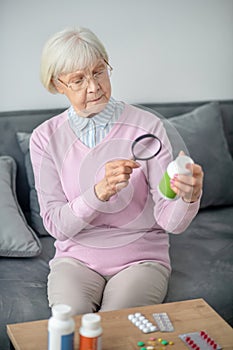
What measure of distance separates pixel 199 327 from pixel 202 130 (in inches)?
47.6

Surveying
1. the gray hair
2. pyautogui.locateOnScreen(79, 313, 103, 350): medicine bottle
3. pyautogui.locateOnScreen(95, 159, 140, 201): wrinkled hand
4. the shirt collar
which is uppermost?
the gray hair

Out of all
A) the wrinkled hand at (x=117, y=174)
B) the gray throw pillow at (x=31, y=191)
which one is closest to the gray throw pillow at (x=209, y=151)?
the gray throw pillow at (x=31, y=191)

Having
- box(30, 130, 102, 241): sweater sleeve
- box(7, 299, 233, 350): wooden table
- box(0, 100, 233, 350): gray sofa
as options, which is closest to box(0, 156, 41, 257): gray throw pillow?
box(0, 100, 233, 350): gray sofa

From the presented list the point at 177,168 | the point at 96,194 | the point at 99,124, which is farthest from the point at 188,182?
the point at 99,124

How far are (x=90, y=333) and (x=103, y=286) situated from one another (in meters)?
0.56

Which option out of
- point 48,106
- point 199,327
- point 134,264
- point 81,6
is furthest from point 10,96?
point 199,327

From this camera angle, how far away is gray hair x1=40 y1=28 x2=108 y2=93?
2096 millimetres

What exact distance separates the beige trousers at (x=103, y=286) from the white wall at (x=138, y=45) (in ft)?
3.02

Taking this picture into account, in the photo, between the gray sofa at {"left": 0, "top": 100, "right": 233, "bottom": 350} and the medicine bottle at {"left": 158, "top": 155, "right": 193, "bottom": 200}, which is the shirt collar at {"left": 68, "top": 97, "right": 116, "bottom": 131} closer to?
the gray sofa at {"left": 0, "top": 100, "right": 233, "bottom": 350}

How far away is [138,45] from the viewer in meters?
2.99

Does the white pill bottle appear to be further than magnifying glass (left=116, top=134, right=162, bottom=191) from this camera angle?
No

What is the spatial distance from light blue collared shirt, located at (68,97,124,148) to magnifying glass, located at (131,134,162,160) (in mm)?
141

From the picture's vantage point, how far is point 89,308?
6.59ft

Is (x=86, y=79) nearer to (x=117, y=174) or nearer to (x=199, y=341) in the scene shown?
(x=117, y=174)
